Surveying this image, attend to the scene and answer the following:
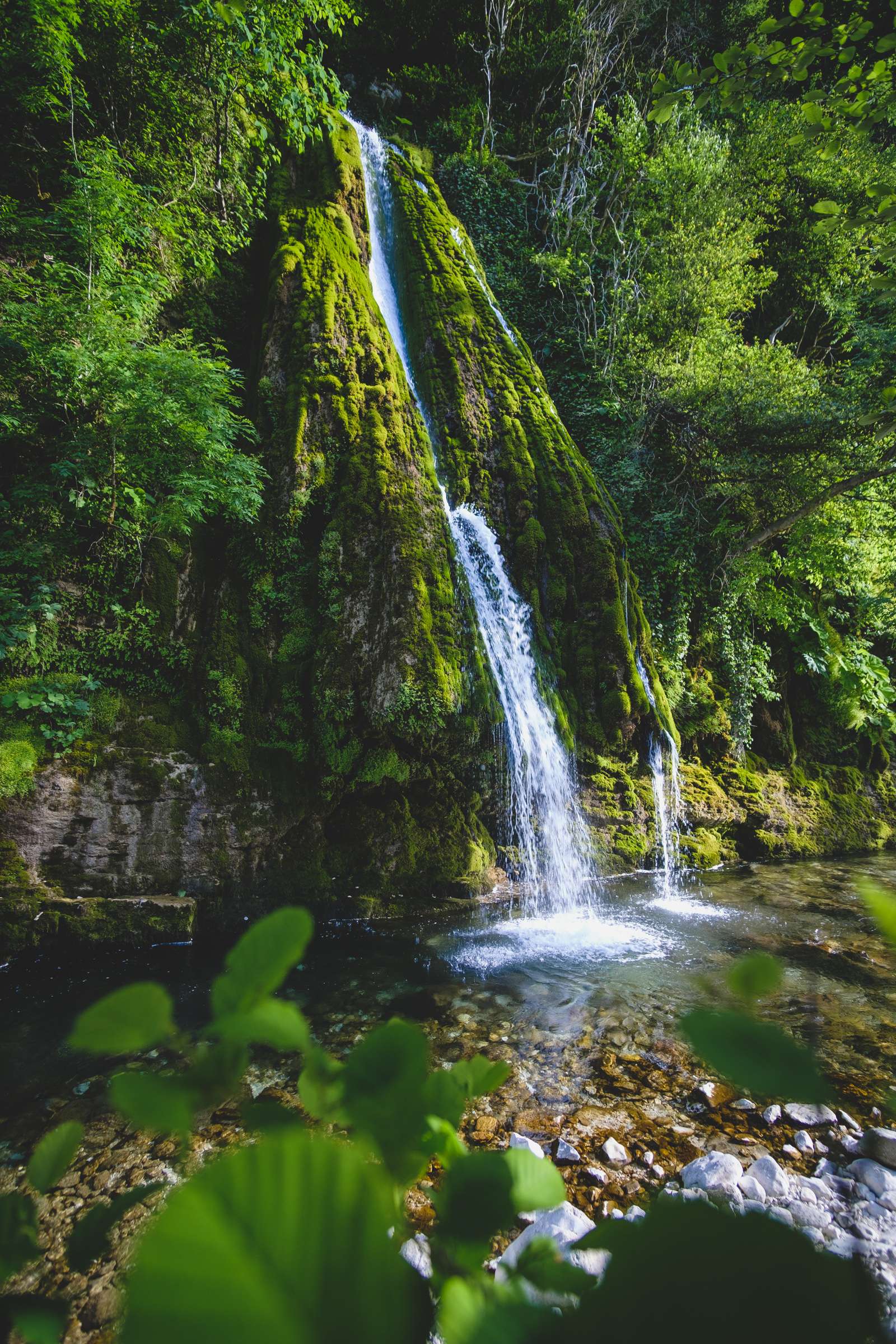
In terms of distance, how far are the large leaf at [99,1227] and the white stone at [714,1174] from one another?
2503 mm

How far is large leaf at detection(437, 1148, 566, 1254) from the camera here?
41cm

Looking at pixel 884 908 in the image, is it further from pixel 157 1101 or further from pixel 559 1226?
pixel 559 1226

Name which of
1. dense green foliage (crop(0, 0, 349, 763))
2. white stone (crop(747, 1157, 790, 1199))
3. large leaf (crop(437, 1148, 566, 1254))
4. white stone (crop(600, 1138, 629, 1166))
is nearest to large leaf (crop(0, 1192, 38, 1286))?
large leaf (crop(437, 1148, 566, 1254))

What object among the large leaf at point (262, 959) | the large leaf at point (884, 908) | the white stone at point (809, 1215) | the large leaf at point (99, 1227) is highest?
the large leaf at point (884, 908)

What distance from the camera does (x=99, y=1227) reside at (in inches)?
19.9

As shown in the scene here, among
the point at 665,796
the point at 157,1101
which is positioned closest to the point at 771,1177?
the point at 157,1101

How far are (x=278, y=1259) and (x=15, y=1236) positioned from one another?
38cm

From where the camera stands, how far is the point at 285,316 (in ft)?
20.9

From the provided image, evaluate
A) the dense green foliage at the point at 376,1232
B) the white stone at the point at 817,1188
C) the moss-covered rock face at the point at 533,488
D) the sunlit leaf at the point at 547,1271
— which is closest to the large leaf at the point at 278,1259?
the dense green foliage at the point at 376,1232

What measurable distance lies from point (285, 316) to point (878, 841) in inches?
450

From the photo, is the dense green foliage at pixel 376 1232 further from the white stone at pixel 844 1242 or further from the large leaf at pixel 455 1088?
the white stone at pixel 844 1242

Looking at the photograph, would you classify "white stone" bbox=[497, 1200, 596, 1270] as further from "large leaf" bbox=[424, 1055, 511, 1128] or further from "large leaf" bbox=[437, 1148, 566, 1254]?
"large leaf" bbox=[437, 1148, 566, 1254]

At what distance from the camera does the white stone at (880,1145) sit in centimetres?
219

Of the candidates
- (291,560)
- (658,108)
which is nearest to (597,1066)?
(658,108)
